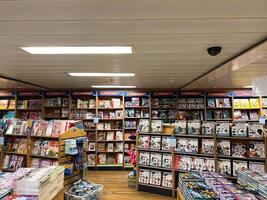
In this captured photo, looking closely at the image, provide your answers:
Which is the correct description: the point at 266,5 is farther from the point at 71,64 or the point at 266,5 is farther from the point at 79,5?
the point at 71,64

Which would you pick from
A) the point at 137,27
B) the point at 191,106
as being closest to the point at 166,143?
the point at 191,106

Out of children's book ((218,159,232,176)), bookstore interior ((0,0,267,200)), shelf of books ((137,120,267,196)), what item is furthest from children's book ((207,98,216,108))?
children's book ((218,159,232,176))

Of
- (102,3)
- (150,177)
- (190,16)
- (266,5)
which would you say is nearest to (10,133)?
(150,177)

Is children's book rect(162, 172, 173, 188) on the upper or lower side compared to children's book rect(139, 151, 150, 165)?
lower

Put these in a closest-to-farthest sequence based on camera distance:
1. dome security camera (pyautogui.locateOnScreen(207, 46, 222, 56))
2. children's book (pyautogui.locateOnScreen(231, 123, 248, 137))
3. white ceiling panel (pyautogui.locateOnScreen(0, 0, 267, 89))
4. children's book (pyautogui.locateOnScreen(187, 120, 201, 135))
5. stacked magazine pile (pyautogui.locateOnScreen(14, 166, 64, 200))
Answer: white ceiling panel (pyautogui.locateOnScreen(0, 0, 267, 89)) → stacked magazine pile (pyautogui.locateOnScreen(14, 166, 64, 200)) → dome security camera (pyautogui.locateOnScreen(207, 46, 222, 56)) → children's book (pyautogui.locateOnScreen(231, 123, 248, 137)) → children's book (pyautogui.locateOnScreen(187, 120, 201, 135))

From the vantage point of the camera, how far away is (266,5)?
145 centimetres

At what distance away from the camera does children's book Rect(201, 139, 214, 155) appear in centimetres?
380

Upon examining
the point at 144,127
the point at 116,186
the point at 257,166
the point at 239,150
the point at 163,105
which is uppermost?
the point at 163,105

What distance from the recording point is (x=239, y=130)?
3.55 metres

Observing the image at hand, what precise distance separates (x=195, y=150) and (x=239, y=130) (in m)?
0.87

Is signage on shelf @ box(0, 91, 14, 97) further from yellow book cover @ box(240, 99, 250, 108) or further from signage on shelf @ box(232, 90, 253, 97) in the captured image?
yellow book cover @ box(240, 99, 250, 108)

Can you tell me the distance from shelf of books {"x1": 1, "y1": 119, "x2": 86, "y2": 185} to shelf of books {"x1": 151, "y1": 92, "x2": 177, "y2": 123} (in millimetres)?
3049

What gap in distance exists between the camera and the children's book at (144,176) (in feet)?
14.7

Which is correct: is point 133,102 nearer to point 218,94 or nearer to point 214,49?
point 218,94
